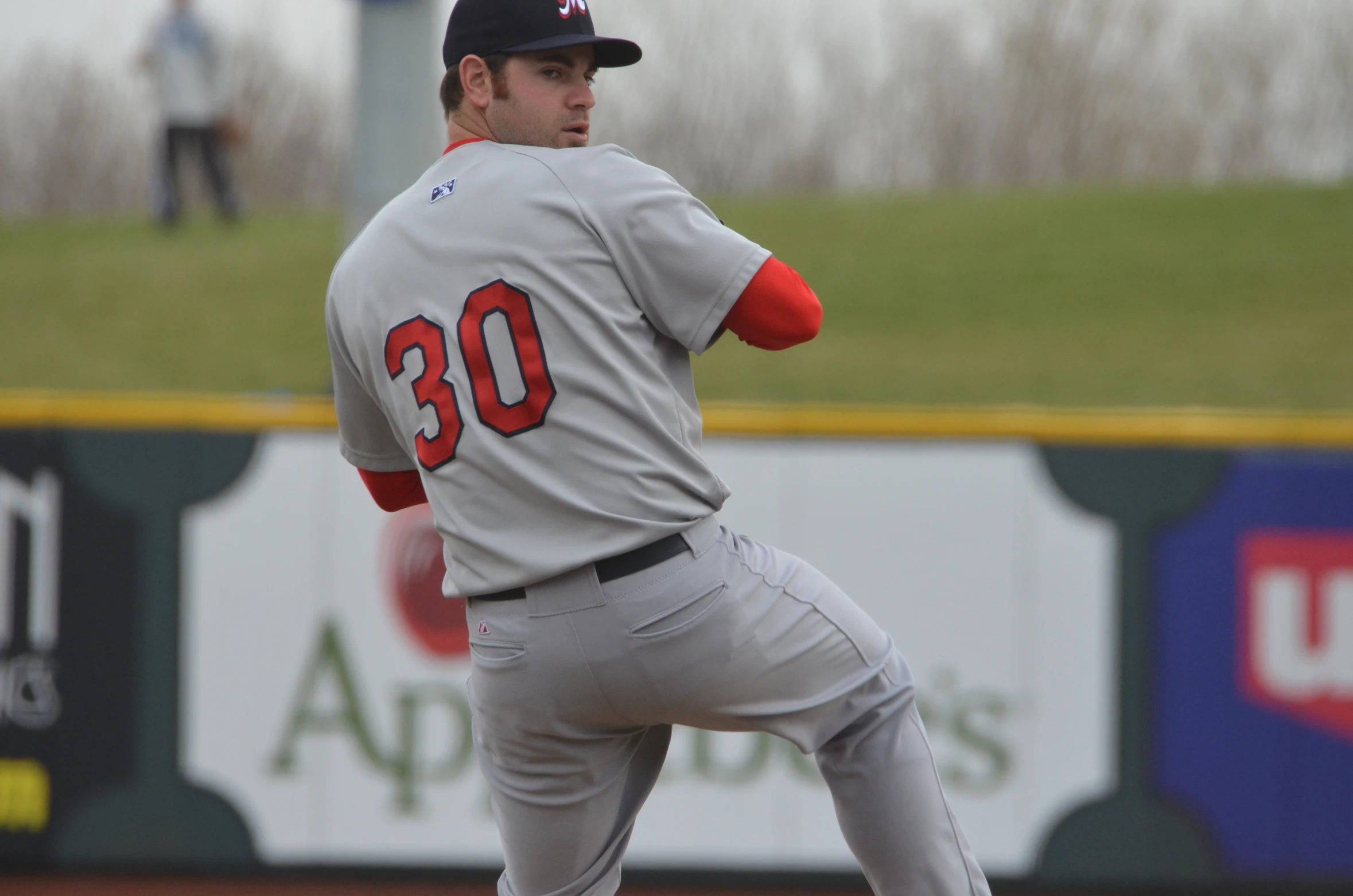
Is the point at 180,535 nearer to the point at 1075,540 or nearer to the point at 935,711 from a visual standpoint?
the point at 935,711

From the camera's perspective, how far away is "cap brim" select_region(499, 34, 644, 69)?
2.21m

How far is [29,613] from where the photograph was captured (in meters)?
5.26

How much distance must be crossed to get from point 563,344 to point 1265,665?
384cm

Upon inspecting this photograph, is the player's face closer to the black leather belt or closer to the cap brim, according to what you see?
the cap brim

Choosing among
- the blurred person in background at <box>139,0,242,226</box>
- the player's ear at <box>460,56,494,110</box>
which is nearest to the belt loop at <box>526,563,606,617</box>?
the player's ear at <box>460,56,494,110</box>

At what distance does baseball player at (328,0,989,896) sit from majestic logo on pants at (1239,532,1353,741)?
3.23 m

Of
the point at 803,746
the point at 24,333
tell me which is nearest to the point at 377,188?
the point at 803,746

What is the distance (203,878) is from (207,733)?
54cm

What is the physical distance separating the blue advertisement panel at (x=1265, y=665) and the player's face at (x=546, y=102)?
140 inches

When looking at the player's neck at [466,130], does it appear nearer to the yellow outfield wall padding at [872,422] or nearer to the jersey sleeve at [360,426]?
the jersey sleeve at [360,426]

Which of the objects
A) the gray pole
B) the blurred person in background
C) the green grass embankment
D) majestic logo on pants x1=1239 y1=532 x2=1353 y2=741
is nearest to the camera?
majestic logo on pants x1=1239 y1=532 x2=1353 y2=741

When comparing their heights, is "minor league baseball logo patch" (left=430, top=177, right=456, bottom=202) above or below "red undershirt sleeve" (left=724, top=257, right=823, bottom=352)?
above

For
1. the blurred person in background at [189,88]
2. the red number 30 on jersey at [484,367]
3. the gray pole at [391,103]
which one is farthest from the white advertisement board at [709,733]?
the blurred person in background at [189,88]

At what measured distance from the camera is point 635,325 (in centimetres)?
219
